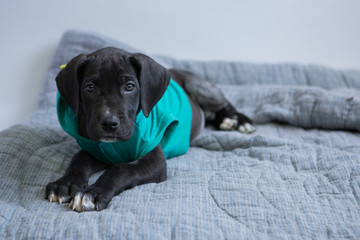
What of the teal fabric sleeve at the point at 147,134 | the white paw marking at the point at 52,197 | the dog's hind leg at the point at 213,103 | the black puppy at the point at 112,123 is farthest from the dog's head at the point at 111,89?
the dog's hind leg at the point at 213,103

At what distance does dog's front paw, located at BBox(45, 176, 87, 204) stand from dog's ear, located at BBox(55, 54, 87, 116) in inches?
17.8

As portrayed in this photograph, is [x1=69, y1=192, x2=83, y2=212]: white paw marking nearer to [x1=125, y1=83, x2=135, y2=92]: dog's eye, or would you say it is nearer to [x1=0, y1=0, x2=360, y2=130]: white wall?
[x1=125, y1=83, x2=135, y2=92]: dog's eye

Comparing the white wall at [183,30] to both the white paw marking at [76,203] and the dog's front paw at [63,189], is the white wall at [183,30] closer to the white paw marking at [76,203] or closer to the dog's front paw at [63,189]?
the dog's front paw at [63,189]

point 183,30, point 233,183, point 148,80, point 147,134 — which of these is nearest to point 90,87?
point 148,80

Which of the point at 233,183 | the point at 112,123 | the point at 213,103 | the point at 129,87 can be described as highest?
the point at 129,87

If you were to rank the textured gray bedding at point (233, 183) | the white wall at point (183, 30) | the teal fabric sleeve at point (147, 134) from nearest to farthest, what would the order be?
the textured gray bedding at point (233, 183) → the teal fabric sleeve at point (147, 134) → the white wall at point (183, 30)

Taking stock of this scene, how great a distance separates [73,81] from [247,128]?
1.97 meters

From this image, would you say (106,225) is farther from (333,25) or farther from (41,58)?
(333,25)

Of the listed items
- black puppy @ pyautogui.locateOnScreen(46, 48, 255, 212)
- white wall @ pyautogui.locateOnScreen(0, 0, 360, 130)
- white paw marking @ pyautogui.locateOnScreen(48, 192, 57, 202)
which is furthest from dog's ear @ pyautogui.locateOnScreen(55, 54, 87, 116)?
white wall @ pyautogui.locateOnScreen(0, 0, 360, 130)

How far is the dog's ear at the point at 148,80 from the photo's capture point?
8.91 feet

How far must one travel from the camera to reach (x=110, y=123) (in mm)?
2473

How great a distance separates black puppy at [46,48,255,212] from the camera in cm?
249

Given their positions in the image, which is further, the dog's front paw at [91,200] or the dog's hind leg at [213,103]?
the dog's hind leg at [213,103]

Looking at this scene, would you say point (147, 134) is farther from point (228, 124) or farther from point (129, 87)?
point (228, 124)
